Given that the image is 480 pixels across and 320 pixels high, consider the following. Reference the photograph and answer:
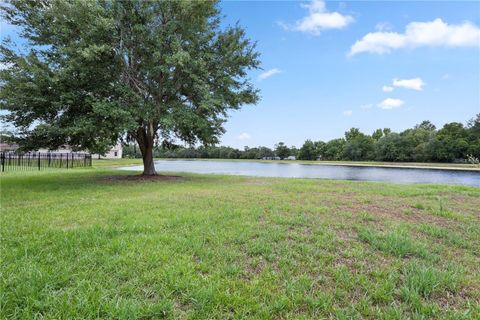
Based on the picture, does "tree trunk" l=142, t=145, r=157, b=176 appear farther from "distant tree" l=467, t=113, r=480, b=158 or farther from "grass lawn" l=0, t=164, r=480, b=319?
"distant tree" l=467, t=113, r=480, b=158

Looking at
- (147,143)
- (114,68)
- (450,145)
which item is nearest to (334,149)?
(450,145)

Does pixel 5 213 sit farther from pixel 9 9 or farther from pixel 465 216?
pixel 9 9

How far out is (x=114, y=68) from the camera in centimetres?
1018

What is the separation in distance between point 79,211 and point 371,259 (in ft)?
15.7

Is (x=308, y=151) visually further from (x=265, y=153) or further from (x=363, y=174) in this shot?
(x=363, y=174)

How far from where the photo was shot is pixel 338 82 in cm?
1802

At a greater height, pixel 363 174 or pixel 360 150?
pixel 360 150

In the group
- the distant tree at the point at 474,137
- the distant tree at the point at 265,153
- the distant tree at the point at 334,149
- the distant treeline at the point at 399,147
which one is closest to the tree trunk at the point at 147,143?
the distant treeline at the point at 399,147

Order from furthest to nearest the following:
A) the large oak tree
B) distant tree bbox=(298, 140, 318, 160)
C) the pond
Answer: distant tree bbox=(298, 140, 318, 160), the pond, the large oak tree

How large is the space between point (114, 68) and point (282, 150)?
6314 cm

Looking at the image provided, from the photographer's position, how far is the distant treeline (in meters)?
43.7

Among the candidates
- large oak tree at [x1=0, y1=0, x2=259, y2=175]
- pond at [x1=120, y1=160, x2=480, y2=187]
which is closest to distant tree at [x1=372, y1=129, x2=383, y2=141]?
pond at [x1=120, y1=160, x2=480, y2=187]

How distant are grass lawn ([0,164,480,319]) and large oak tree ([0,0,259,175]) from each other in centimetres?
559

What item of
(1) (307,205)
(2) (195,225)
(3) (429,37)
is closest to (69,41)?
(2) (195,225)
